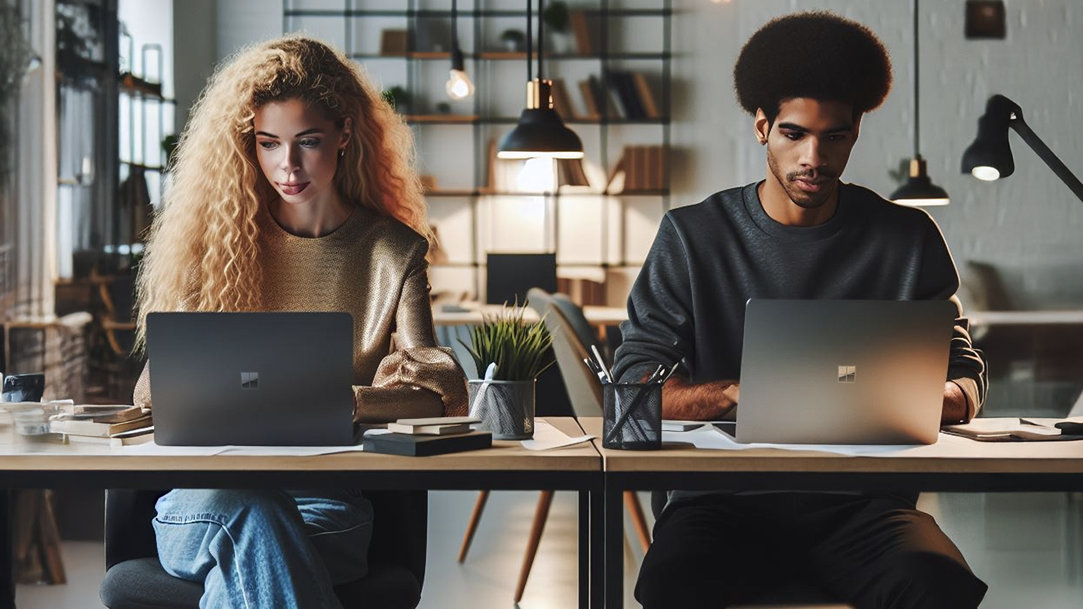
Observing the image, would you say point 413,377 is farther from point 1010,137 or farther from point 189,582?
point 1010,137

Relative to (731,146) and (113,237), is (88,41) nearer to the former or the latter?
(113,237)

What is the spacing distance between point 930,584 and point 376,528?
845 millimetres

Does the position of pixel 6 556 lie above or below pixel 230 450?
below

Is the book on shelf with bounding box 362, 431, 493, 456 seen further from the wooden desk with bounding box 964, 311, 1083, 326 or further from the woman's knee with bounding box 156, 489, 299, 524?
the wooden desk with bounding box 964, 311, 1083, 326

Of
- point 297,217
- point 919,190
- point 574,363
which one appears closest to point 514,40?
point 919,190

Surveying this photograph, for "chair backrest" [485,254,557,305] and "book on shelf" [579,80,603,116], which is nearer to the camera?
"chair backrest" [485,254,557,305]

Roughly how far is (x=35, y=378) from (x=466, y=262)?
19.8 ft

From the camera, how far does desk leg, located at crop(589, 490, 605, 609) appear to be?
1.44 m

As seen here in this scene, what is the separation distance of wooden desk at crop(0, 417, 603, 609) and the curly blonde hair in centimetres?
57

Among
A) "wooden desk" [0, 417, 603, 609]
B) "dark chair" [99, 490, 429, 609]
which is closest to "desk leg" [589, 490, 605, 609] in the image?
A: "wooden desk" [0, 417, 603, 609]

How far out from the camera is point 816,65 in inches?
77.3

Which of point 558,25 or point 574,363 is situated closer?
point 574,363

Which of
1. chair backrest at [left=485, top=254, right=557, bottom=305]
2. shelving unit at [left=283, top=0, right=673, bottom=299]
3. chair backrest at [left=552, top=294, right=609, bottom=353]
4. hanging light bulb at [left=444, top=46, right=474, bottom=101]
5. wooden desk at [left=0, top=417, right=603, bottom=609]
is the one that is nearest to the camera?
wooden desk at [left=0, top=417, right=603, bottom=609]

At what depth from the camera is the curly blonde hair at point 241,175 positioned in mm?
1995
